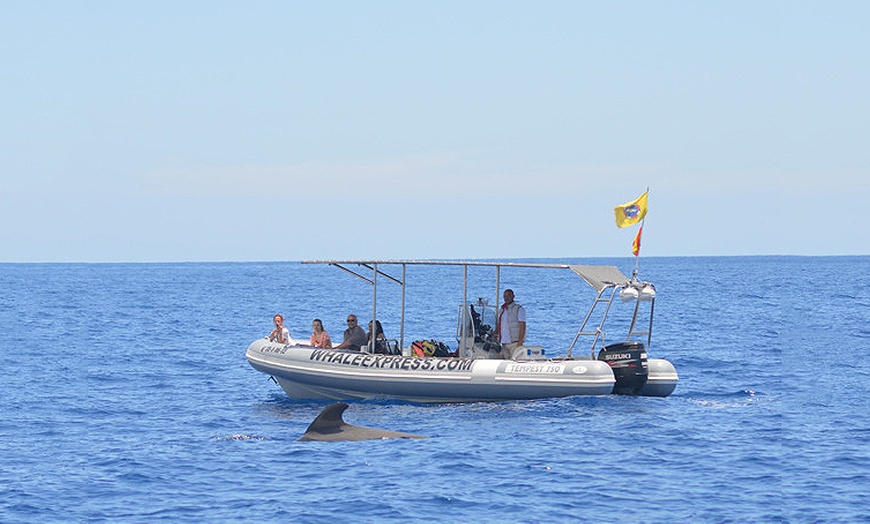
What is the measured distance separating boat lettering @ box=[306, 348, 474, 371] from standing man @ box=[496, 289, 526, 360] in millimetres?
976

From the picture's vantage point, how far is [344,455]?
17234mm

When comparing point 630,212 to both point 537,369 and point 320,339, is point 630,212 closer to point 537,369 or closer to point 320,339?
point 537,369

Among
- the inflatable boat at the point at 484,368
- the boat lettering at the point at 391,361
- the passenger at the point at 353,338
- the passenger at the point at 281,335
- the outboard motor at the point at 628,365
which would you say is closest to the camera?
the inflatable boat at the point at 484,368

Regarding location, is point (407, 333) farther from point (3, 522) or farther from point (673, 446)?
point (3, 522)

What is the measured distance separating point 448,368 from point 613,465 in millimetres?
5536

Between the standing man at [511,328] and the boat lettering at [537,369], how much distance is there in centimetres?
88

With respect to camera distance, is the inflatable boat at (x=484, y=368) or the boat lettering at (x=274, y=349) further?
the boat lettering at (x=274, y=349)

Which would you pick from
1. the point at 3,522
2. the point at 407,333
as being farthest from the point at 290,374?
the point at 407,333

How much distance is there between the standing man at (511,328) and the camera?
22.0 meters

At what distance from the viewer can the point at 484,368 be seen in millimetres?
21156

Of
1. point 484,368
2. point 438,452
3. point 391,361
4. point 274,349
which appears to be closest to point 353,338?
point 391,361

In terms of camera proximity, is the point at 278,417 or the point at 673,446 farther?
the point at 278,417

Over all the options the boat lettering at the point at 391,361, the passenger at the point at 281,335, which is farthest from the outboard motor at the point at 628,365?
the passenger at the point at 281,335

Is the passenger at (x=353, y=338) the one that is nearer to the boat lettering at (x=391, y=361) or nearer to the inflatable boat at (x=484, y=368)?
the inflatable boat at (x=484, y=368)
